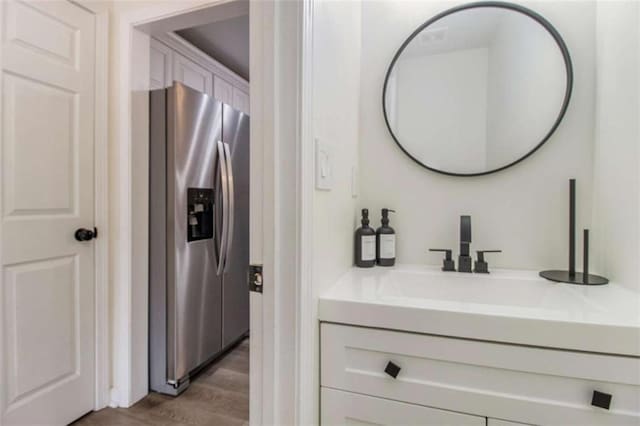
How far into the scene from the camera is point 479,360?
791mm

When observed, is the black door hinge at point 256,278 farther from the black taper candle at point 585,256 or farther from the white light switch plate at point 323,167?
the black taper candle at point 585,256

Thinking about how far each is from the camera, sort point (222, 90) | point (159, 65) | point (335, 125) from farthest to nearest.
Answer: point (222, 90) → point (159, 65) → point (335, 125)

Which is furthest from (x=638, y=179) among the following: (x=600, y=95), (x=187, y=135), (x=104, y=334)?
(x=104, y=334)

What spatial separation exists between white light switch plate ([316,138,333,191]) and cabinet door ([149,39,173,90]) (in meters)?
1.89

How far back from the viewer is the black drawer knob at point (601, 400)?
71 cm

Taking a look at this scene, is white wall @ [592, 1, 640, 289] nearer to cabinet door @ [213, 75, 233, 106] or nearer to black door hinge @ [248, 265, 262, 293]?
black door hinge @ [248, 265, 262, 293]

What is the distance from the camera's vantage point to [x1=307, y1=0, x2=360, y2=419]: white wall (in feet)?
2.94

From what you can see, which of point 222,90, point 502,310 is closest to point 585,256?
point 502,310

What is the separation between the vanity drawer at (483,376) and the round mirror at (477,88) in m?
0.79

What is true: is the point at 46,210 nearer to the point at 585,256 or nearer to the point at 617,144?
the point at 585,256

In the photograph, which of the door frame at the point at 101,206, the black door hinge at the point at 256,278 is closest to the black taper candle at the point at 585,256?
the black door hinge at the point at 256,278

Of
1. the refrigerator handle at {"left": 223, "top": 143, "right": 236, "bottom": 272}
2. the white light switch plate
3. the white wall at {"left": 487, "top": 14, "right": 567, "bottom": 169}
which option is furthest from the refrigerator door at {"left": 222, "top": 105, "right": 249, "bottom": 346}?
the white wall at {"left": 487, "top": 14, "right": 567, "bottom": 169}

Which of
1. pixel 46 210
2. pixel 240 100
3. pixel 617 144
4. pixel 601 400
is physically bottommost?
pixel 601 400

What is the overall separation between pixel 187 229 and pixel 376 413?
4.91 ft
